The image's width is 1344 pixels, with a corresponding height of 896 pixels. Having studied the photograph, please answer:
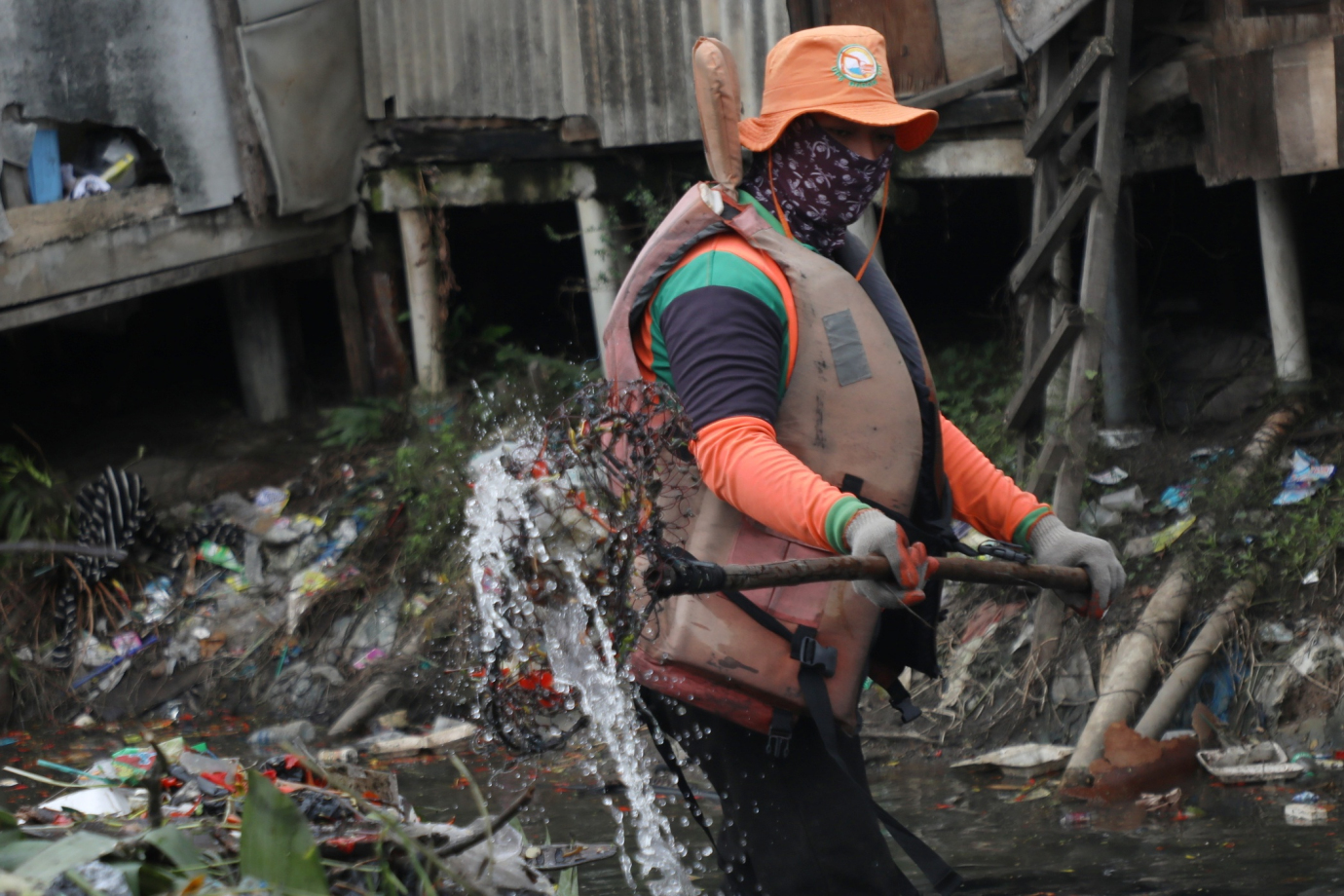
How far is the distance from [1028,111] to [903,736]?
9.98ft

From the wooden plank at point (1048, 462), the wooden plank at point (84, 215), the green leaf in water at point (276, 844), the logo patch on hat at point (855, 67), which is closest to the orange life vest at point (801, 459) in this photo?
the logo patch on hat at point (855, 67)

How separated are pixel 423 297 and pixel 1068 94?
472cm

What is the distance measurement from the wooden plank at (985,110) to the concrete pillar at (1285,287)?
4.17 ft

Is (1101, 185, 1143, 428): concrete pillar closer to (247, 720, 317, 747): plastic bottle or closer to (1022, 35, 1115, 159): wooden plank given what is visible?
(1022, 35, 1115, 159): wooden plank

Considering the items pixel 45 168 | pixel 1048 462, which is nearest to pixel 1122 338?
pixel 1048 462

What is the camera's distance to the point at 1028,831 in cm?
468

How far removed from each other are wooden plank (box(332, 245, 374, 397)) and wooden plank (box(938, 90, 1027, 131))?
443cm

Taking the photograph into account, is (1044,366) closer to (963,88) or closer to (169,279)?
(963,88)

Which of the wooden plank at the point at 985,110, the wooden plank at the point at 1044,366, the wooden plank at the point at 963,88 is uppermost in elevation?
the wooden plank at the point at 963,88

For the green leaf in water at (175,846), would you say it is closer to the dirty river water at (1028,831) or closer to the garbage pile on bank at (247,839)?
the garbage pile on bank at (247,839)

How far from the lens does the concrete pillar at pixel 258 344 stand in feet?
31.2

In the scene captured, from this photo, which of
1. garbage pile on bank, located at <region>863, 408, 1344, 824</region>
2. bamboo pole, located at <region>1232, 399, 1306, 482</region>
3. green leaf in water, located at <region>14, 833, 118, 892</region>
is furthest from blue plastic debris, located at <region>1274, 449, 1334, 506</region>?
green leaf in water, located at <region>14, 833, 118, 892</region>

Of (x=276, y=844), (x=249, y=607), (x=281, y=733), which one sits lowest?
(x=281, y=733)

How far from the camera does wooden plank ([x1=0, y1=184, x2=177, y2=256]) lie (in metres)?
7.60
